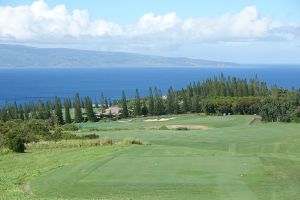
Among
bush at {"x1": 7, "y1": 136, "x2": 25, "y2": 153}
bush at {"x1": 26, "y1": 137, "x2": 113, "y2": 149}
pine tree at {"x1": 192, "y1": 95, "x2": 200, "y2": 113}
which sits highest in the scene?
bush at {"x1": 7, "y1": 136, "x2": 25, "y2": 153}

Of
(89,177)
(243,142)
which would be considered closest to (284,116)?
(243,142)

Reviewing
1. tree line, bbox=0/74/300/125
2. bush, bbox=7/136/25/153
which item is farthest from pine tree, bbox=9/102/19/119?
bush, bbox=7/136/25/153

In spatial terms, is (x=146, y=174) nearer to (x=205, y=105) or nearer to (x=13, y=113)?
(x=205, y=105)

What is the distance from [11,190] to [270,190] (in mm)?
12876

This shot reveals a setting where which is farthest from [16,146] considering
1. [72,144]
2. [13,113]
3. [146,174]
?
[13,113]

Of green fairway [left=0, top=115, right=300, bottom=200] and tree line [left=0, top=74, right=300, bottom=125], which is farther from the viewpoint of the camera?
tree line [left=0, top=74, right=300, bottom=125]

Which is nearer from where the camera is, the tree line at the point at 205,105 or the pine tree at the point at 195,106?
the tree line at the point at 205,105

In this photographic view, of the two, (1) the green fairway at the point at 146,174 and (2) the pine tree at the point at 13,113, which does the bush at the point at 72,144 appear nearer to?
(1) the green fairway at the point at 146,174

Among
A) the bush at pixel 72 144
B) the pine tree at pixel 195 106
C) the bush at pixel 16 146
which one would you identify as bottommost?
the pine tree at pixel 195 106

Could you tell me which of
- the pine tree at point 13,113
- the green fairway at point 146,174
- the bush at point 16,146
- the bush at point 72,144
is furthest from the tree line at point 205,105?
the bush at point 16,146

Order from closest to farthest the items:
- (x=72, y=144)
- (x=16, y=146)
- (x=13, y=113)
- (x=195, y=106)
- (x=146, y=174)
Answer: (x=146, y=174)
(x=16, y=146)
(x=72, y=144)
(x=13, y=113)
(x=195, y=106)

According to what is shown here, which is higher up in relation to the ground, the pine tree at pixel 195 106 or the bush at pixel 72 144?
the bush at pixel 72 144

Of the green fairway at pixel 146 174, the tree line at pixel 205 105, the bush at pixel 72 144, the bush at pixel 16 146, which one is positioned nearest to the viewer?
the green fairway at pixel 146 174

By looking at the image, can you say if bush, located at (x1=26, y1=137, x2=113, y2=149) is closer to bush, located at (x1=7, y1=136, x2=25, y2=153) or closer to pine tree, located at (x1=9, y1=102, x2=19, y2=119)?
bush, located at (x1=7, y1=136, x2=25, y2=153)
